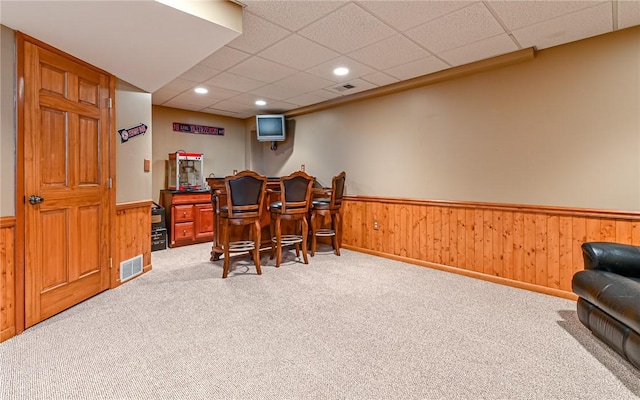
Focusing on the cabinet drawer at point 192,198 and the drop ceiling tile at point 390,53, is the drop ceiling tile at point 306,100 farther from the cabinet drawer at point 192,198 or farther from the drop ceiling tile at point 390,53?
the cabinet drawer at point 192,198

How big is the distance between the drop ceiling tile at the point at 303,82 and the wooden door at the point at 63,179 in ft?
6.67

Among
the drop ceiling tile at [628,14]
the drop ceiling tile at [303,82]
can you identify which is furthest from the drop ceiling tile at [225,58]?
the drop ceiling tile at [628,14]

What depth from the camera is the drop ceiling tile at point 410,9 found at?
2354 millimetres

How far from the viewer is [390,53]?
10.7ft

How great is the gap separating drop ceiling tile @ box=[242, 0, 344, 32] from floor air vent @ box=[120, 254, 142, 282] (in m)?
2.83

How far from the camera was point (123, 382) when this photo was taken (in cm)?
173

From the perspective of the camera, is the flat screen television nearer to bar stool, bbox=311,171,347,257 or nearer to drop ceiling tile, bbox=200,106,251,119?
drop ceiling tile, bbox=200,106,251,119

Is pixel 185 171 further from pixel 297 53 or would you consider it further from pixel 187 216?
pixel 297 53

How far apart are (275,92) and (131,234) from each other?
2753 mm

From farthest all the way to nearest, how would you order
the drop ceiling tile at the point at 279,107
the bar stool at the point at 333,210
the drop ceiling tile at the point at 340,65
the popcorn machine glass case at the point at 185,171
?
the popcorn machine glass case at the point at 185,171 < the drop ceiling tile at the point at 279,107 < the bar stool at the point at 333,210 < the drop ceiling tile at the point at 340,65

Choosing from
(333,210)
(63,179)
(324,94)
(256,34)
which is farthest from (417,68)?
(63,179)

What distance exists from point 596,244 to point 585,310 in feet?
1.62

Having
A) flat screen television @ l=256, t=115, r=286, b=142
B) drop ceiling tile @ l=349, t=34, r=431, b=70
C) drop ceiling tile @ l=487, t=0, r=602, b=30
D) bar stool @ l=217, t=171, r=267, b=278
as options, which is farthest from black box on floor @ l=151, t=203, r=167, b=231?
drop ceiling tile @ l=487, t=0, r=602, b=30

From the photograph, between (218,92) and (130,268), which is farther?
(218,92)
